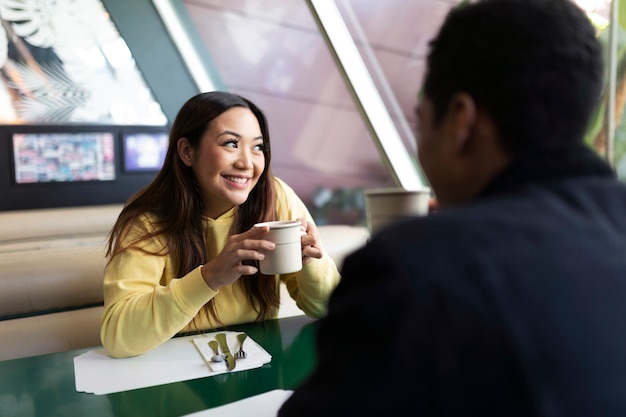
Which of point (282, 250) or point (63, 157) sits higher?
point (63, 157)

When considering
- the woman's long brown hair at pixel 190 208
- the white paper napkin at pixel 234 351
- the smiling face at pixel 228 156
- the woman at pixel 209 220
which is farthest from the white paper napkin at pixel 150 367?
the smiling face at pixel 228 156

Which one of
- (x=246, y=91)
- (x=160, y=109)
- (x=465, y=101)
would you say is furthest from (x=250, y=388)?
(x=246, y=91)

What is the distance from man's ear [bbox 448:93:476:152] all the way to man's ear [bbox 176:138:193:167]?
1149 mm

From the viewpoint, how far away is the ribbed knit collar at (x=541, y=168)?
575 mm

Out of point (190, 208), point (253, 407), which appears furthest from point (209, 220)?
point (253, 407)

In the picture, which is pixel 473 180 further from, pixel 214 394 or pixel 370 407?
pixel 214 394

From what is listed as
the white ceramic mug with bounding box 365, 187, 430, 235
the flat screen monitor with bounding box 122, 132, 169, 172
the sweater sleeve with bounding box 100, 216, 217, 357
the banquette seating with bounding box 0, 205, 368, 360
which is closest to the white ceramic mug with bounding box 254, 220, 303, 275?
the sweater sleeve with bounding box 100, 216, 217, 357

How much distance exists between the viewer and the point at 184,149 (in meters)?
1.66

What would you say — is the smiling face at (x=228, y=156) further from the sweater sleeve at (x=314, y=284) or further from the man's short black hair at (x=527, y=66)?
the man's short black hair at (x=527, y=66)

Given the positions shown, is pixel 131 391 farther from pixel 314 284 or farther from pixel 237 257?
pixel 314 284

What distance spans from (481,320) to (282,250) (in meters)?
0.84

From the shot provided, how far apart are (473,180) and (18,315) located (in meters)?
1.72

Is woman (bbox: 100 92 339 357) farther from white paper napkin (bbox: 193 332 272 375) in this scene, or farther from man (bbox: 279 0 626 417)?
man (bbox: 279 0 626 417)

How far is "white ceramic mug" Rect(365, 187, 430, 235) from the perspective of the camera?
149cm
